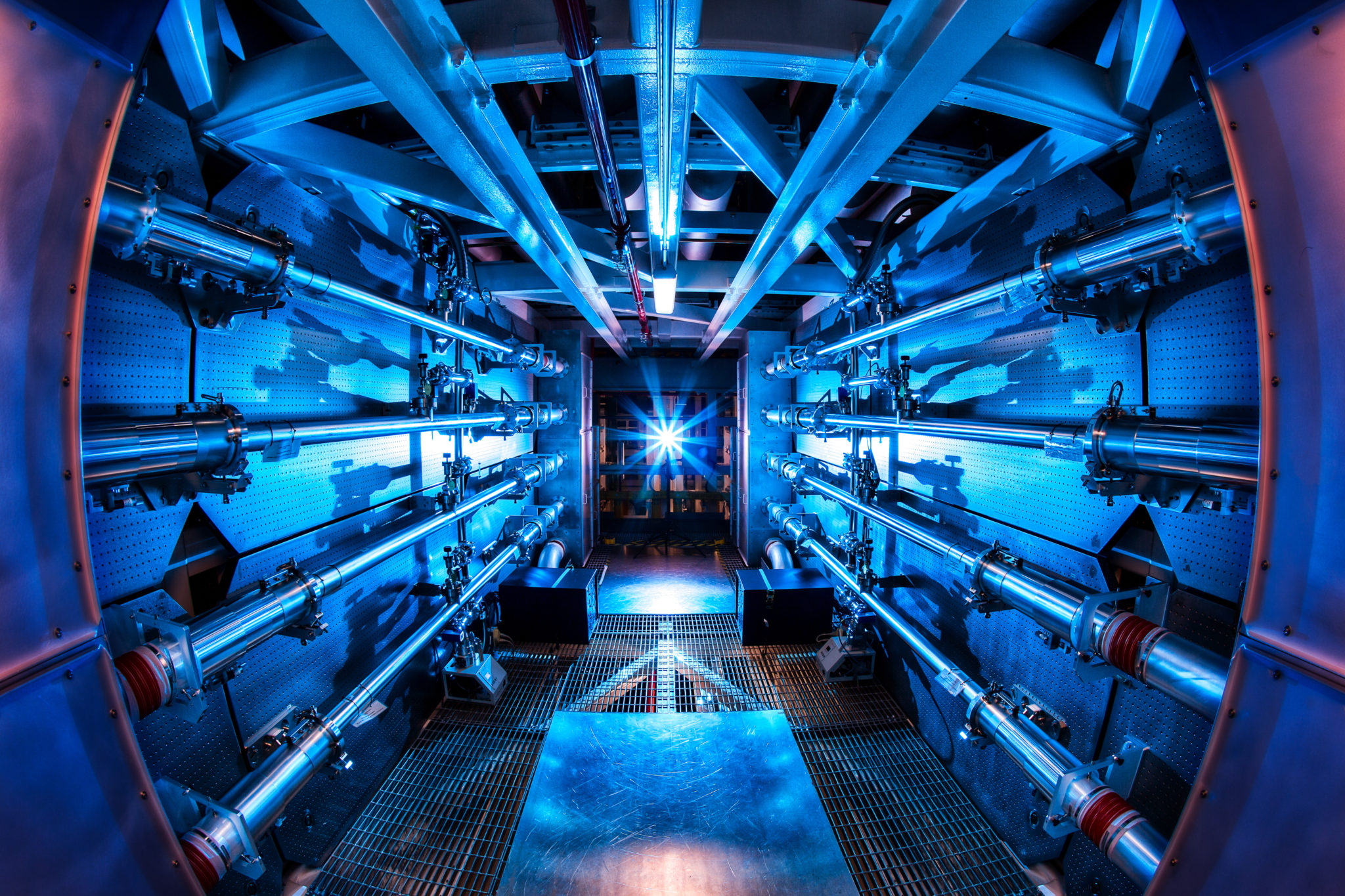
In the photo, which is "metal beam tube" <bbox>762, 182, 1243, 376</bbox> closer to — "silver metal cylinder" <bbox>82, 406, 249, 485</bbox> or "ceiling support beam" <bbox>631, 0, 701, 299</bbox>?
"ceiling support beam" <bbox>631, 0, 701, 299</bbox>

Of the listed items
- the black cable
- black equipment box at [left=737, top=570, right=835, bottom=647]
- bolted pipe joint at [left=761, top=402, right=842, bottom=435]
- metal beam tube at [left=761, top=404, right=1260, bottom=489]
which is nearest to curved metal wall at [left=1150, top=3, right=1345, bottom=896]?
metal beam tube at [left=761, top=404, right=1260, bottom=489]

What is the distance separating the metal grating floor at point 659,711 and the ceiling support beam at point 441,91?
3.61 meters

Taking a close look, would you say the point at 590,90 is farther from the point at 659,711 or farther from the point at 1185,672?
the point at 659,711

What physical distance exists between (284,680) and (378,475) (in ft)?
4.48

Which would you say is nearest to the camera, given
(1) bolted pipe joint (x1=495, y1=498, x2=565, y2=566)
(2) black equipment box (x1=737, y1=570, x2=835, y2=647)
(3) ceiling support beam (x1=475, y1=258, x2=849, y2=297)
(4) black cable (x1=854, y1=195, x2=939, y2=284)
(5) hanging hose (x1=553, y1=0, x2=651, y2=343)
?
(5) hanging hose (x1=553, y1=0, x2=651, y2=343)

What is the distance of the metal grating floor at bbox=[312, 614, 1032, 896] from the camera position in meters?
2.40

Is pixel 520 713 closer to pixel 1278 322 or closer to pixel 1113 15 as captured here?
pixel 1278 322

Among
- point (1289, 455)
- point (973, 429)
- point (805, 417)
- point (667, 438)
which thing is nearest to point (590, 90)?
point (1289, 455)

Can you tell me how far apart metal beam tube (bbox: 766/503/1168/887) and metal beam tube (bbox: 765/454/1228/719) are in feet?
1.55

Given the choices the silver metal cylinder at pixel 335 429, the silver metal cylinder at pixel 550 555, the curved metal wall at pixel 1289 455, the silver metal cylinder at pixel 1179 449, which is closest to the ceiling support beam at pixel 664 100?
the curved metal wall at pixel 1289 455

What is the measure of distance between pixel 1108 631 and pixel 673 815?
2.09m

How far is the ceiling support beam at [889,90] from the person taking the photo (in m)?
1.12

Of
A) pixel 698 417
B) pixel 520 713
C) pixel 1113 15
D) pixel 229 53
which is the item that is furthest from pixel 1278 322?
pixel 698 417

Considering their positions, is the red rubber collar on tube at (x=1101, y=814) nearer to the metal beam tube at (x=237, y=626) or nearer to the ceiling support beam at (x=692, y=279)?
the metal beam tube at (x=237, y=626)
